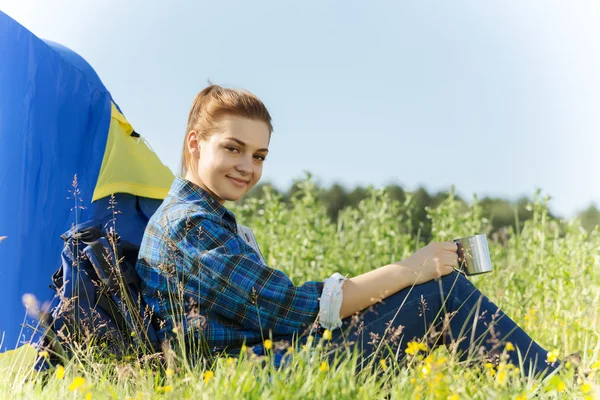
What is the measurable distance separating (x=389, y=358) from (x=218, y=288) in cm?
59

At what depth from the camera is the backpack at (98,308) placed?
7.74ft

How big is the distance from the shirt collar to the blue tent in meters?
0.48

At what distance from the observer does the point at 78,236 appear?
2.47 m

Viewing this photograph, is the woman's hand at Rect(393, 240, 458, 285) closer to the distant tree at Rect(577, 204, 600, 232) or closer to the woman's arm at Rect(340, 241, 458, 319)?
the woman's arm at Rect(340, 241, 458, 319)

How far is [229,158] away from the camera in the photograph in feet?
8.16

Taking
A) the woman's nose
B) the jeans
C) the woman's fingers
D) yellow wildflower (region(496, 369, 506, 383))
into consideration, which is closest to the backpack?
the woman's nose

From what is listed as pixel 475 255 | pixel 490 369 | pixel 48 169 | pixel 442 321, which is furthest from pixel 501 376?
pixel 48 169

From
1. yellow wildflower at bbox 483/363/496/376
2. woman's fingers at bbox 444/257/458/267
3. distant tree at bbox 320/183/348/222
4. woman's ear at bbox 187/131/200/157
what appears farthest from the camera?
distant tree at bbox 320/183/348/222

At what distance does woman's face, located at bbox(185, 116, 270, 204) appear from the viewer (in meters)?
2.49

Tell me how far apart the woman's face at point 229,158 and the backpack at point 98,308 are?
38 centimetres

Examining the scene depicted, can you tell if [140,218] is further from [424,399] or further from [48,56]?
[424,399]

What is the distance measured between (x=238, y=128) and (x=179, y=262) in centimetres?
52

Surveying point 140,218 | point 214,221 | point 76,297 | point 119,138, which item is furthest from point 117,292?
point 119,138

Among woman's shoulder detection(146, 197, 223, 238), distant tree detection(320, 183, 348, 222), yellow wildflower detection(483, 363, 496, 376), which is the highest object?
woman's shoulder detection(146, 197, 223, 238)
